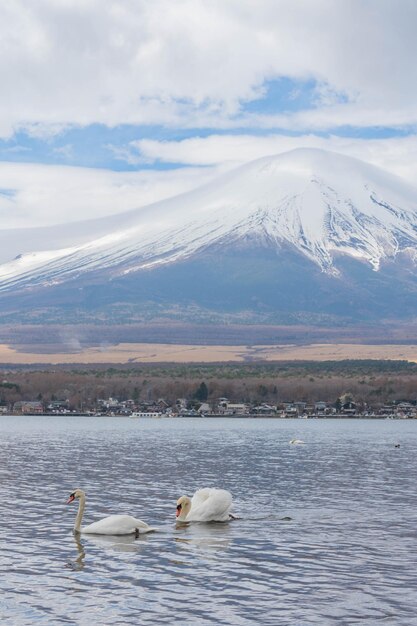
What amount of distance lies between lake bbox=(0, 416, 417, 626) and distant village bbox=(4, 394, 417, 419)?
92.2 m

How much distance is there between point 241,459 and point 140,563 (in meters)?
28.1

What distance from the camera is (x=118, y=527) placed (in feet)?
84.5

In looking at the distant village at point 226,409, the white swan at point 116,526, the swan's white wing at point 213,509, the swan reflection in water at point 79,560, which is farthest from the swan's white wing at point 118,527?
the distant village at point 226,409

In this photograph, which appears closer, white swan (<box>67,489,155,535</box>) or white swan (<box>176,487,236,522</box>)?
white swan (<box>67,489,155,535</box>)

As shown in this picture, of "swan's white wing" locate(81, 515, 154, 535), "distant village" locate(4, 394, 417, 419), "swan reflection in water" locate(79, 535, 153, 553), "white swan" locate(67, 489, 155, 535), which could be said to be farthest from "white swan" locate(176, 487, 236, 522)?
"distant village" locate(4, 394, 417, 419)

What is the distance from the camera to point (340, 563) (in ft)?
73.5

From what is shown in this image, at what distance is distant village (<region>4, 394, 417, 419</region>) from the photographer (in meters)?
136

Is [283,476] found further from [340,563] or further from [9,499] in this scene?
[340,563]

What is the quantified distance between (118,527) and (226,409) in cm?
11390

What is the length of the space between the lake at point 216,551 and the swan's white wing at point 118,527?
0.32 meters

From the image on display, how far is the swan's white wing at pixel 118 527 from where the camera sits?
25641mm

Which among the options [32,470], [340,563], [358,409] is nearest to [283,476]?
[32,470]

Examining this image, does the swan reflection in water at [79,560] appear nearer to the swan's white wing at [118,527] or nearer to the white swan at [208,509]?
the swan's white wing at [118,527]

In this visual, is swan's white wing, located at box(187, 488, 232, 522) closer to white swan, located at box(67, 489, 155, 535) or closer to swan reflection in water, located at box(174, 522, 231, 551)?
swan reflection in water, located at box(174, 522, 231, 551)
